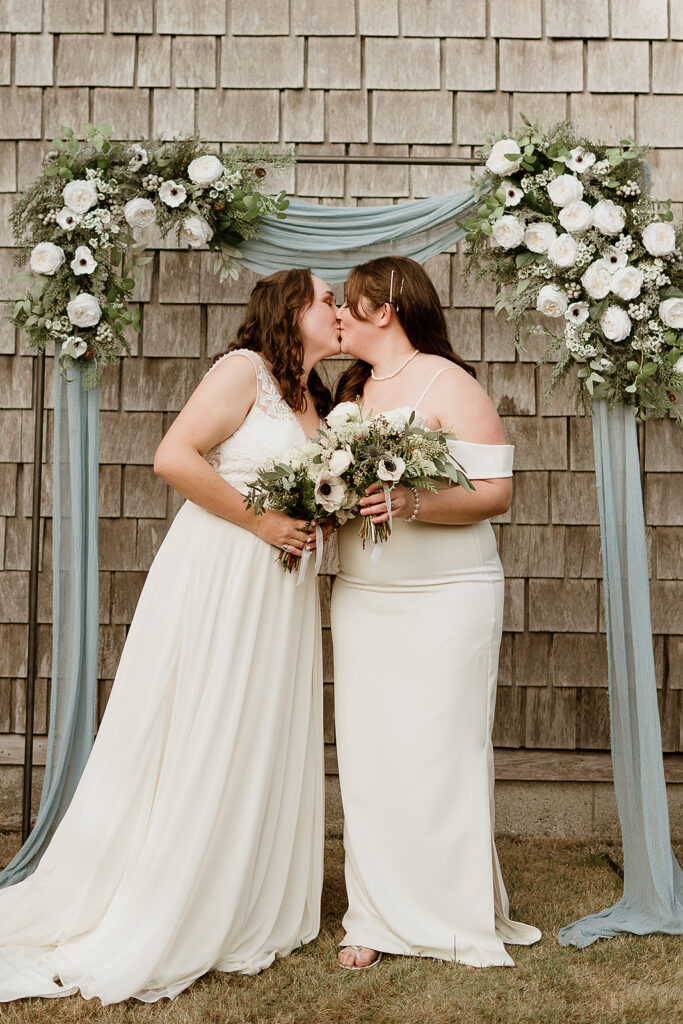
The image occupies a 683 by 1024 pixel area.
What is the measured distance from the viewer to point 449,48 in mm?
4609

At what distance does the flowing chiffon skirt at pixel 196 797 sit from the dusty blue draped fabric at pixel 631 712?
1.09 metres

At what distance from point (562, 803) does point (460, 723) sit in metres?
1.86

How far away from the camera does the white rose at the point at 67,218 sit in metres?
3.63

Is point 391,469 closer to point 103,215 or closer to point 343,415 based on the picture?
point 343,415

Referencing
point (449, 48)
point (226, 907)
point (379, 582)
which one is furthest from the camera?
point (449, 48)

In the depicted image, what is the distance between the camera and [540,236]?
11.5ft

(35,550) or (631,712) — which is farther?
(35,550)

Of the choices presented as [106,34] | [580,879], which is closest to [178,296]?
[106,34]

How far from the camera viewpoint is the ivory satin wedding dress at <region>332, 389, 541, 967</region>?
10.3 ft

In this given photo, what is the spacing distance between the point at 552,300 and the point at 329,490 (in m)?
1.21

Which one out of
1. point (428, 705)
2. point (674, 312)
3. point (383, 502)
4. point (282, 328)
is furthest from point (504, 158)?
point (428, 705)

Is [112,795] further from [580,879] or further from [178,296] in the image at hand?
[178,296]

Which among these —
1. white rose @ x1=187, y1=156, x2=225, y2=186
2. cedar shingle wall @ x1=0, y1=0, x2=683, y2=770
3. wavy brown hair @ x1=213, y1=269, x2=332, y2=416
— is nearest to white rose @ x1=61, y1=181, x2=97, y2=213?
white rose @ x1=187, y1=156, x2=225, y2=186

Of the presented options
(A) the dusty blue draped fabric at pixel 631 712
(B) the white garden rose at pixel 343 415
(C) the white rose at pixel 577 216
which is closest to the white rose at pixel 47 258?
(B) the white garden rose at pixel 343 415
